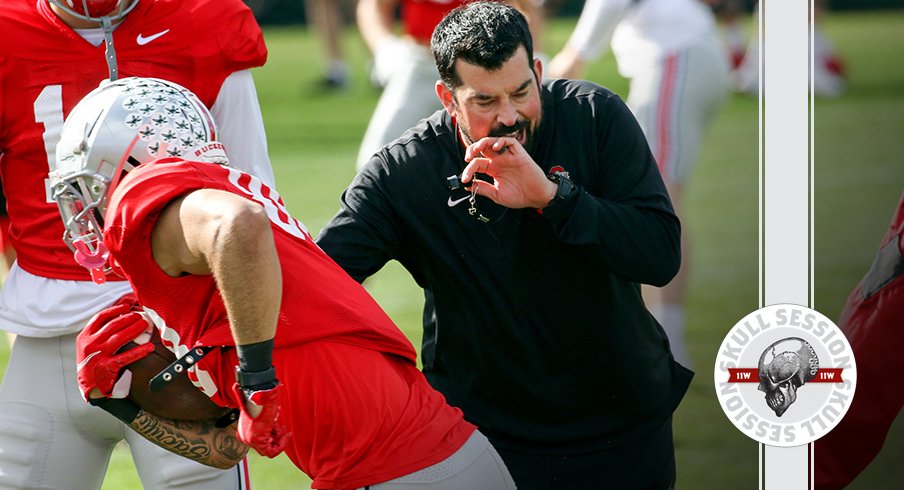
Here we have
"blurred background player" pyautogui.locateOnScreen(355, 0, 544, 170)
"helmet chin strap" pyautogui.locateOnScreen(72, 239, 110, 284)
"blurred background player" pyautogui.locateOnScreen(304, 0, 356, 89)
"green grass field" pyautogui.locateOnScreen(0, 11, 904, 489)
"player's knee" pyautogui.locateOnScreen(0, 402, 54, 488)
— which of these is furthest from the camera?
"blurred background player" pyautogui.locateOnScreen(304, 0, 356, 89)

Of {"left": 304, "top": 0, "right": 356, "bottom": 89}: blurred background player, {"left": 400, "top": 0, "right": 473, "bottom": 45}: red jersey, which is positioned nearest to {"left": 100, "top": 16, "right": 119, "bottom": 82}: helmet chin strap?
{"left": 400, "top": 0, "right": 473, "bottom": 45}: red jersey

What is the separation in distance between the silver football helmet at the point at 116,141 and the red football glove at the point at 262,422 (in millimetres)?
463

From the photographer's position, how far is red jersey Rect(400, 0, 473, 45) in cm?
591

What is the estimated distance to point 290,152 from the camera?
1134 centimetres

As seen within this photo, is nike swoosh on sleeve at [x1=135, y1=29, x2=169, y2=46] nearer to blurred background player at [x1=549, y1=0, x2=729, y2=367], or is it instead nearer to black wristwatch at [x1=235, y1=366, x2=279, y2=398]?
black wristwatch at [x1=235, y1=366, x2=279, y2=398]

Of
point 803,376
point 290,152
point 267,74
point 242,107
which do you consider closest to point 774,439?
point 803,376

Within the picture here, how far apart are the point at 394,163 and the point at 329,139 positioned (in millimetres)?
9220

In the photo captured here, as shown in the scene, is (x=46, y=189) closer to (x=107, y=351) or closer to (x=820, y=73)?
(x=107, y=351)

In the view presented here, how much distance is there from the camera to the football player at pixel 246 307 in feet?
6.88

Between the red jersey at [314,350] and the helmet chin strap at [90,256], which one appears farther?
the helmet chin strap at [90,256]

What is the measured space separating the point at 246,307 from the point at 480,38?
877mm

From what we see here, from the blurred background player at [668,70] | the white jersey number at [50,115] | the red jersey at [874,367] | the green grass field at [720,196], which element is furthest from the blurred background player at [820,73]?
the white jersey number at [50,115]

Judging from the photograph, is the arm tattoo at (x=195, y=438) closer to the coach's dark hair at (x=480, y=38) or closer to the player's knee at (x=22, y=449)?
the player's knee at (x=22, y=449)

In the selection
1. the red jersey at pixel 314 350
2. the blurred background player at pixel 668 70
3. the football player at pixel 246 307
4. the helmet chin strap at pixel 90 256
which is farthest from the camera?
the blurred background player at pixel 668 70
